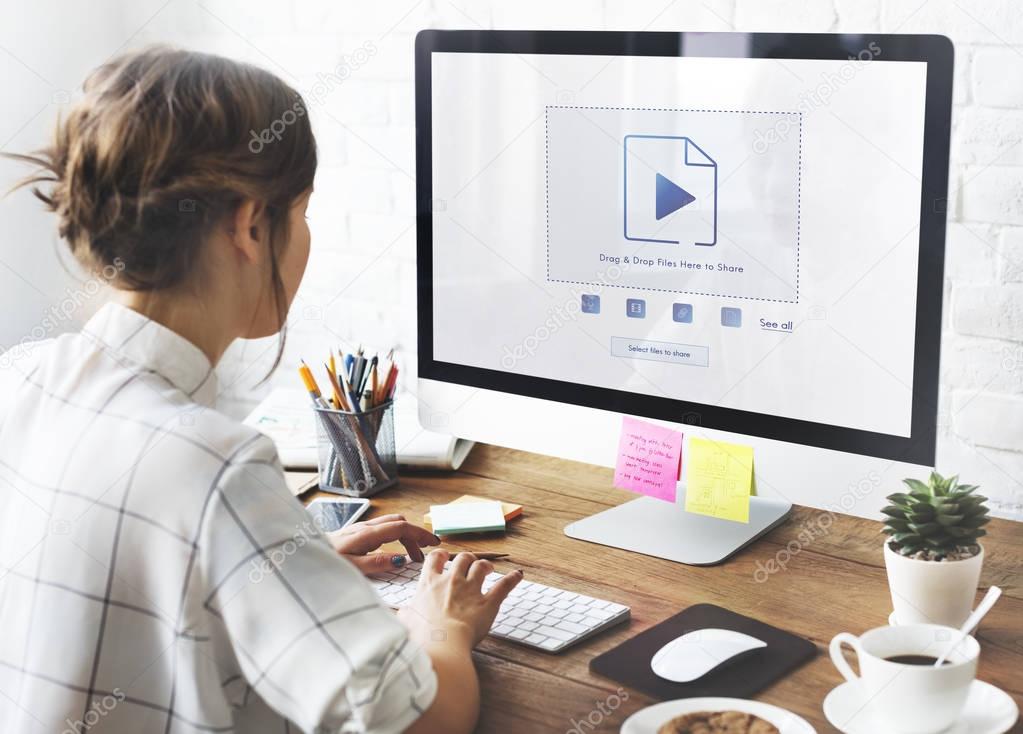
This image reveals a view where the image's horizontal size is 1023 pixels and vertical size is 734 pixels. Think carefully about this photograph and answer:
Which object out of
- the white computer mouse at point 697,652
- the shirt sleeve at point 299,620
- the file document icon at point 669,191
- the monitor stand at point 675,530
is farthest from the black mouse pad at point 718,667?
the file document icon at point 669,191

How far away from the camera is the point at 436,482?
1453 millimetres

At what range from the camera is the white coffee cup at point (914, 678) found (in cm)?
84

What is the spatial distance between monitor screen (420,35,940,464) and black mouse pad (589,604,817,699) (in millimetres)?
213

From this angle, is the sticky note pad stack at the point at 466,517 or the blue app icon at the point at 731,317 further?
the sticky note pad stack at the point at 466,517

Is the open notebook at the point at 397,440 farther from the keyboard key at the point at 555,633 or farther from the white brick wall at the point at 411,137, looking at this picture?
the keyboard key at the point at 555,633

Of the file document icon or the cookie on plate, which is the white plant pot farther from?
the file document icon

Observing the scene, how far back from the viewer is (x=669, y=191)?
1.16 meters

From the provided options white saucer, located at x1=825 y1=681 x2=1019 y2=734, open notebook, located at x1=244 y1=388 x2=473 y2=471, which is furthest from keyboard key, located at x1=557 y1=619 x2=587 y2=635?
open notebook, located at x1=244 y1=388 x2=473 y2=471

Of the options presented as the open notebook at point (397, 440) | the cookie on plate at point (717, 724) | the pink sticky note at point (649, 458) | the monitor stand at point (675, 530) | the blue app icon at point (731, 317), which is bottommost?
the cookie on plate at point (717, 724)

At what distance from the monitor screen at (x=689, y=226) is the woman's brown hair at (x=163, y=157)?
0.39 metres

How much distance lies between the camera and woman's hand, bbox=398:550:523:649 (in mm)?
995

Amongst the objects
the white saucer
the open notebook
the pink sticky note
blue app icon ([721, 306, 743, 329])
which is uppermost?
blue app icon ([721, 306, 743, 329])

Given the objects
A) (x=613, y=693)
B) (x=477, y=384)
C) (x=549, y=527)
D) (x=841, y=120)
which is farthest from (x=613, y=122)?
(x=613, y=693)

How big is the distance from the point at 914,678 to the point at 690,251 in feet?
1.57
